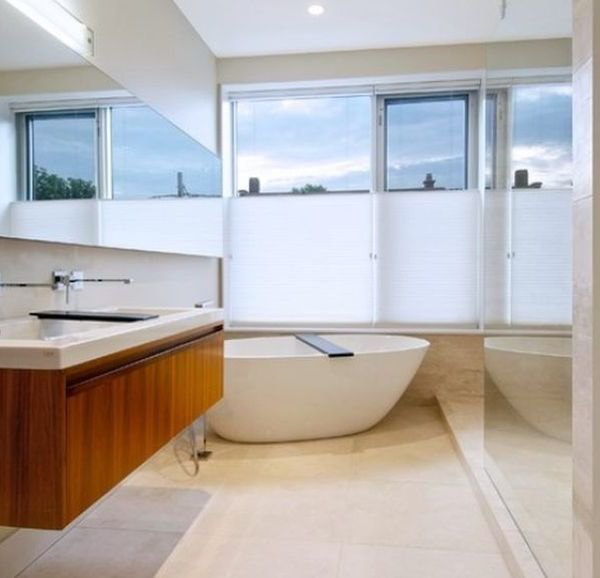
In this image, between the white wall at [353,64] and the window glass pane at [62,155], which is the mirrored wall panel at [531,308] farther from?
the window glass pane at [62,155]

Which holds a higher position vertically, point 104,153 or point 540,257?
point 104,153

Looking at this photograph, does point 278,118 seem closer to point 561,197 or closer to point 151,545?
point 561,197

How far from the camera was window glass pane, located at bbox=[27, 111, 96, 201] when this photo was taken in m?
2.04

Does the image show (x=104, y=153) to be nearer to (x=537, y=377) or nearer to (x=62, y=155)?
(x=62, y=155)

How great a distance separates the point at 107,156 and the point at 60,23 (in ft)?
1.90

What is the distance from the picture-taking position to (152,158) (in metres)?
3.00

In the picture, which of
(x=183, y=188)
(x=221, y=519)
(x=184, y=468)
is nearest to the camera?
(x=221, y=519)

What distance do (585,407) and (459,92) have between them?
11.1 feet

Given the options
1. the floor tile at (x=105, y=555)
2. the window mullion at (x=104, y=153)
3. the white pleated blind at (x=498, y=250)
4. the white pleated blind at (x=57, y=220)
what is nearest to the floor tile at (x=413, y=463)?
the white pleated blind at (x=498, y=250)

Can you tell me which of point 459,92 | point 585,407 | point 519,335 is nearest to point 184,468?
point 519,335

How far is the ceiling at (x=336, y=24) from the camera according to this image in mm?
3350

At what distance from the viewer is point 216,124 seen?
420 centimetres

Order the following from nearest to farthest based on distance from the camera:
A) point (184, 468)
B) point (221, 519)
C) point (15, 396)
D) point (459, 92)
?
point (15, 396), point (221, 519), point (184, 468), point (459, 92)

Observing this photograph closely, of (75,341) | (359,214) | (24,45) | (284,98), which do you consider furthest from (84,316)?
(284,98)
